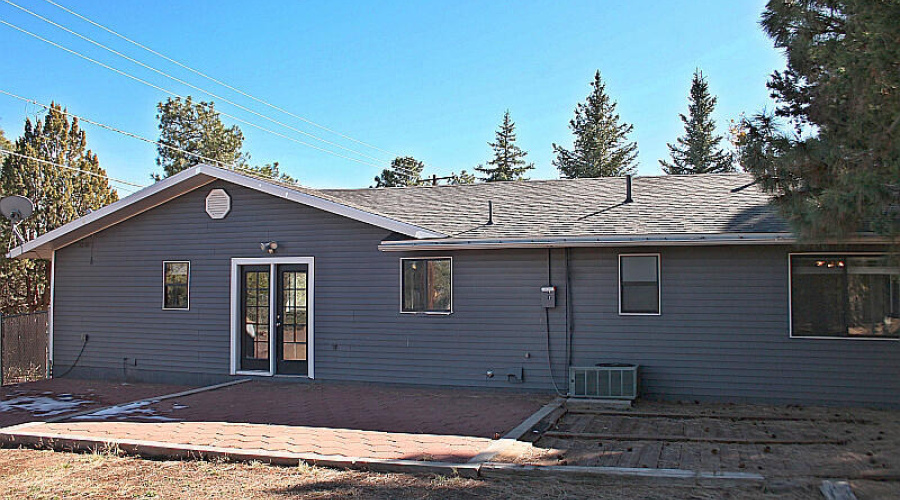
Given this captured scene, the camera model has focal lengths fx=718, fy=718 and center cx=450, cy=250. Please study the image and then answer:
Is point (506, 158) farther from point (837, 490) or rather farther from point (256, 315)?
point (837, 490)

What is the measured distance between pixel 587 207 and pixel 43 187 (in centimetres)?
1524

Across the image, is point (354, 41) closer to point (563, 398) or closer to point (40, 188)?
point (40, 188)

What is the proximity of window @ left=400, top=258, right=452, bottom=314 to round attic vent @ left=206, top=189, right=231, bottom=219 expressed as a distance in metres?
3.51

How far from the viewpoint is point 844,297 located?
31.7 ft

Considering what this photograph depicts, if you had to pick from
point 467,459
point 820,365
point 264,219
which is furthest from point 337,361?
point 820,365

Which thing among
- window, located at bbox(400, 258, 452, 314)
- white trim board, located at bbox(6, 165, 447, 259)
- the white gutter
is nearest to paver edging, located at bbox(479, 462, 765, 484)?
the white gutter

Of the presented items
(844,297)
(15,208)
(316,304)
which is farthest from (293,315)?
(844,297)

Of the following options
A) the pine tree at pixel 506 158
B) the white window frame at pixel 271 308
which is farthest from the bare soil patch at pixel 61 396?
the pine tree at pixel 506 158

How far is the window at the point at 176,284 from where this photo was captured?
12.9 metres

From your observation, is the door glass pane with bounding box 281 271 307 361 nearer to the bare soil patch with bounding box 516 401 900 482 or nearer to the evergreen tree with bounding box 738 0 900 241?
the bare soil patch with bounding box 516 401 900 482

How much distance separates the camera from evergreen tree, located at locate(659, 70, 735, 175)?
38.5 meters

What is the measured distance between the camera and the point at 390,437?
7.79 m

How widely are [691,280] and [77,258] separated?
36.9 ft

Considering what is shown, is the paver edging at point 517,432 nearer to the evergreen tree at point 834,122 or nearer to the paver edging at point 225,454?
Answer: the paver edging at point 225,454
